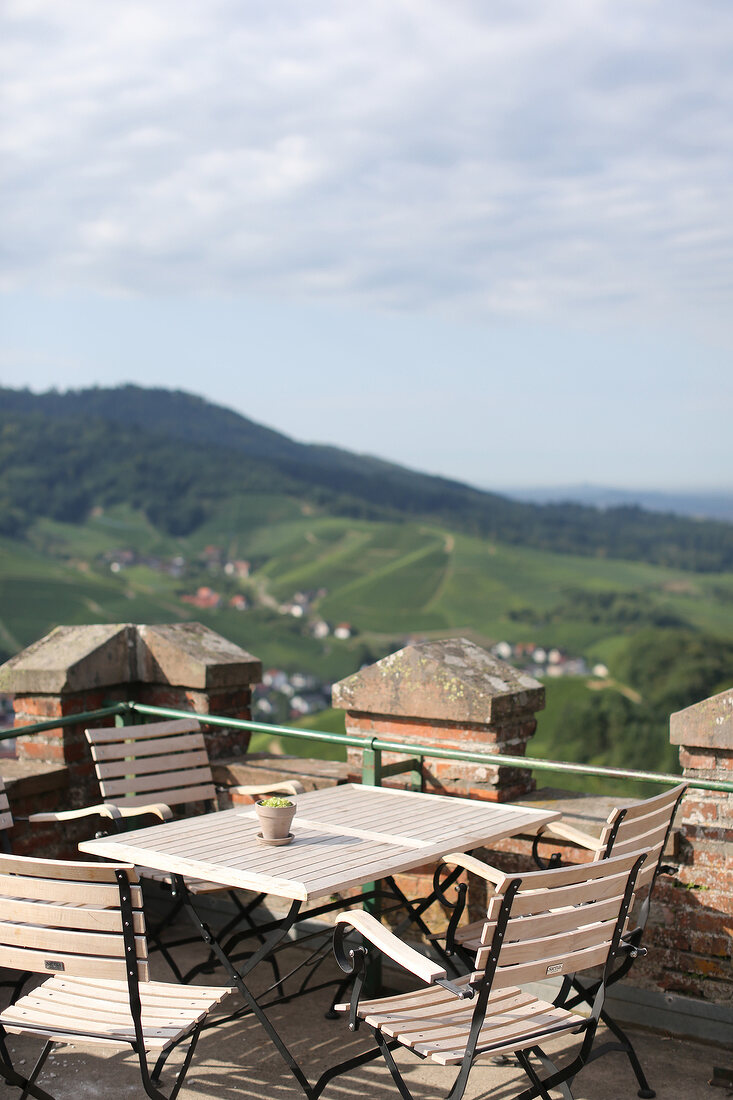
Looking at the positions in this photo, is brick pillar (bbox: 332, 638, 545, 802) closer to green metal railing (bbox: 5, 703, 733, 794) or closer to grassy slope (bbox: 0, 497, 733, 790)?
Answer: green metal railing (bbox: 5, 703, 733, 794)

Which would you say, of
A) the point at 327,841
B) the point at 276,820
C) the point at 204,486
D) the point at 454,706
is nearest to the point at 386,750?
the point at 454,706

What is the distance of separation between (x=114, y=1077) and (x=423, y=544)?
8967 centimetres

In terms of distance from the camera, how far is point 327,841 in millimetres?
3129

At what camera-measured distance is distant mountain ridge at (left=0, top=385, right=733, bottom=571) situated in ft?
293

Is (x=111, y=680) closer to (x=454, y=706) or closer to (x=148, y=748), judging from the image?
(x=148, y=748)

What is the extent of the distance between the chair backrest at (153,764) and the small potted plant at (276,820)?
111 centimetres

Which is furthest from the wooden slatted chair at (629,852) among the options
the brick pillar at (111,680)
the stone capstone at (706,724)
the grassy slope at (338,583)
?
the grassy slope at (338,583)

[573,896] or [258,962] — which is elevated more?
[573,896]

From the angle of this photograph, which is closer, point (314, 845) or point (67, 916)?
point (67, 916)

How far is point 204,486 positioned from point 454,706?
94125 millimetres

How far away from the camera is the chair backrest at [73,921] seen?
7.68 ft

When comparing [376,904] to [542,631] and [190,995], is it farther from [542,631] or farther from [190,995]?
[542,631]

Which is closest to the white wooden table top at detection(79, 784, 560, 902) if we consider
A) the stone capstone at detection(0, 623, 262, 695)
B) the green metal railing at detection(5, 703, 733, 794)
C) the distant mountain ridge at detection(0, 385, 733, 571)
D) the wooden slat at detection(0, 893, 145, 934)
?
the green metal railing at detection(5, 703, 733, 794)

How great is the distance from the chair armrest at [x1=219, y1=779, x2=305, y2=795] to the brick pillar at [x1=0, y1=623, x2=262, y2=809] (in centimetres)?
38
